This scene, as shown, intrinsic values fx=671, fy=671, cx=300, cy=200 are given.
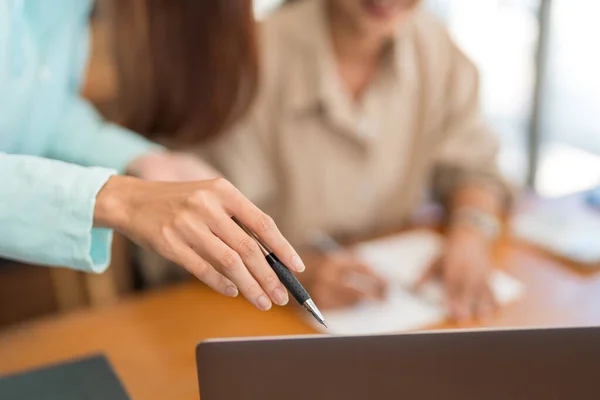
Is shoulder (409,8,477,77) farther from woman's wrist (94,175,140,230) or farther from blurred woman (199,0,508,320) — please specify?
woman's wrist (94,175,140,230)

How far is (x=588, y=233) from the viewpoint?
1.18 metres

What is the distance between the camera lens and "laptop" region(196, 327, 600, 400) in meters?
0.53

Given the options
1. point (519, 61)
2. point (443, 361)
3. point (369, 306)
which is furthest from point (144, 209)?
point (519, 61)

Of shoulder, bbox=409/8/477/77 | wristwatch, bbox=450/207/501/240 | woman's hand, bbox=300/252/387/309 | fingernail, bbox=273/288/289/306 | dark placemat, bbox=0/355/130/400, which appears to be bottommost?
dark placemat, bbox=0/355/130/400

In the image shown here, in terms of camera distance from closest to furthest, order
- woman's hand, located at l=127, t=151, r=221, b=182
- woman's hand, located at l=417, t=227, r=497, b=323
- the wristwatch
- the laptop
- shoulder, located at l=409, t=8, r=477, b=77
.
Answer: the laptop → woman's hand, located at l=127, t=151, r=221, b=182 → woman's hand, located at l=417, t=227, r=497, b=323 → the wristwatch → shoulder, located at l=409, t=8, r=477, b=77

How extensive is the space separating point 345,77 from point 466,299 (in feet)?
1.73

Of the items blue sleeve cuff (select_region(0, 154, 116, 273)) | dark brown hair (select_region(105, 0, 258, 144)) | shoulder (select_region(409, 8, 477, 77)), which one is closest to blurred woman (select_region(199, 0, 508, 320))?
shoulder (select_region(409, 8, 477, 77))

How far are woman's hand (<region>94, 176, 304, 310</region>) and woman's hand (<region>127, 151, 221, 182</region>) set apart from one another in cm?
29

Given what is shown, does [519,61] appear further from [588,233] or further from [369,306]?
[369,306]

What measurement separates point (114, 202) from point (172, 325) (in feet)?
1.32

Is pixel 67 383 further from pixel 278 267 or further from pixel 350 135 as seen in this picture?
pixel 350 135

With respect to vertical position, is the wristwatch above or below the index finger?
above

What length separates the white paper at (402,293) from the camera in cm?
94

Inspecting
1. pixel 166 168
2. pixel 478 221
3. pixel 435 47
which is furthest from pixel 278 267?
pixel 435 47
